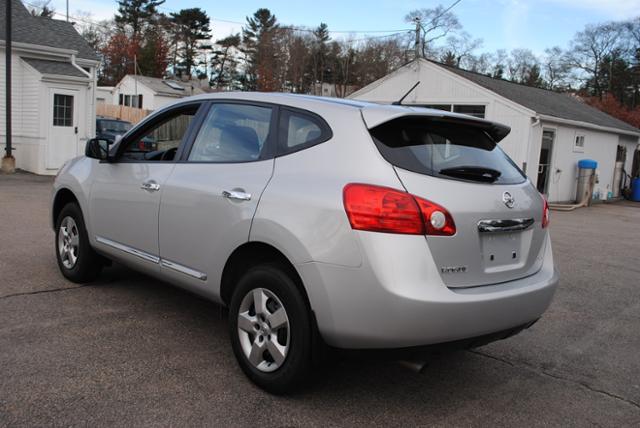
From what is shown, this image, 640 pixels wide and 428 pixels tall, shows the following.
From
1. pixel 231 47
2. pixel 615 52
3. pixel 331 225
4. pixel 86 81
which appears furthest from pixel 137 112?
pixel 615 52

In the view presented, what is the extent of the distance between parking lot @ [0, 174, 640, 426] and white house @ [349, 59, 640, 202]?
12454mm

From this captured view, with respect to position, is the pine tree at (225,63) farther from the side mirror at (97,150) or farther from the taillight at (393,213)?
the taillight at (393,213)

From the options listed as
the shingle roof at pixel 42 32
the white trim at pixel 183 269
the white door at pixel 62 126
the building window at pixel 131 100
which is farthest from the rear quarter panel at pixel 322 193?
the building window at pixel 131 100

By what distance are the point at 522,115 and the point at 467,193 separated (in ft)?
50.5

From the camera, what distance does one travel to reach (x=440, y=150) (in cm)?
332

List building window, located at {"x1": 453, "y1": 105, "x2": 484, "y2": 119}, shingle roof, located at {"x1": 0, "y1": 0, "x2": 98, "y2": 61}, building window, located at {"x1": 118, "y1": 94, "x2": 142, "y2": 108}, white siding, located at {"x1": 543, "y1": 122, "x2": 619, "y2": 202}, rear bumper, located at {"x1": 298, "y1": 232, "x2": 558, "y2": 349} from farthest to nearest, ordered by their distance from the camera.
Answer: building window, located at {"x1": 118, "y1": 94, "x2": 142, "y2": 108} < white siding, located at {"x1": 543, "y1": 122, "x2": 619, "y2": 202} < building window, located at {"x1": 453, "y1": 105, "x2": 484, "y2": 119} < shingle roof, located at {"x1": 0, "y1": 0, "x2": 98, "y2": 61} < rear bumper, located at {"x1": 298, "y1": 232, "x2": 558, "y2": 349}

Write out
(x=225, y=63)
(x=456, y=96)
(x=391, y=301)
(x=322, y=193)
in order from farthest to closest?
(x=225, y=63)
(x=456, y=96)
(x=322, y=193)
(x=391, y=301)

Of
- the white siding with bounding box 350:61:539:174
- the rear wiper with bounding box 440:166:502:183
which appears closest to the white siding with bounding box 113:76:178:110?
the white siding with bounding box 350:61:539:174

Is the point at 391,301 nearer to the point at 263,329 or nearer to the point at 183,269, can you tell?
the point at 263,329

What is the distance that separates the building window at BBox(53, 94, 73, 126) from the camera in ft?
52.7

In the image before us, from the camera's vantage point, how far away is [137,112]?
37875 millimetres

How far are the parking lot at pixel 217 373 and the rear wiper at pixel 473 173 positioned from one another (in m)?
1.36

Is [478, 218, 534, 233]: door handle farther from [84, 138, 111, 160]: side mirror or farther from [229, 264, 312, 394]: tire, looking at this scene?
[84, 138, 111, 160]: side mirror

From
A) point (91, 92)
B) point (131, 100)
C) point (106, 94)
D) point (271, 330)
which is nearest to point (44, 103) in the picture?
point (91, 92)
